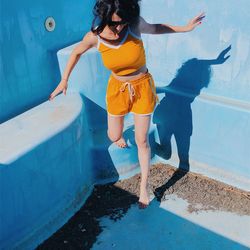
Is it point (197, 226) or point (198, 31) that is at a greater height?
point (198, 31)

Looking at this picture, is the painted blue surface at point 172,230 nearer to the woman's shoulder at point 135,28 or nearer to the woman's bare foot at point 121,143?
the woman's bare foot at point 121,143

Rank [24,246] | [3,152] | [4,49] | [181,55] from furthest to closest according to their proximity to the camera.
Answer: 1. [181,55]
2. [4,49]
3. [24,246]
4. [3,152]

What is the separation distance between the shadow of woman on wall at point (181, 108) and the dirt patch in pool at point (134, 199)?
0.06m

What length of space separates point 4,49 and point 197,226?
1.93m

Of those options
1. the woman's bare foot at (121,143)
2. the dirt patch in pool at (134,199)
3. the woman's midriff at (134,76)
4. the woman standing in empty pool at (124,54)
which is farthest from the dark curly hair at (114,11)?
the dirt patch in pool at (134,199)

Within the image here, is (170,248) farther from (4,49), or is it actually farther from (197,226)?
(4,49)

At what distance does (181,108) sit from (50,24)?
1.30 meters

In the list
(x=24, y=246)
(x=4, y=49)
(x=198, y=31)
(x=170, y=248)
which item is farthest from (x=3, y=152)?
(x=198, y=31)

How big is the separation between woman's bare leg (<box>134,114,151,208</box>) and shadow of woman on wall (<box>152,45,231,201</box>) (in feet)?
0.71

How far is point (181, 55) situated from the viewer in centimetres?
311

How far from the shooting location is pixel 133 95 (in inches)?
100

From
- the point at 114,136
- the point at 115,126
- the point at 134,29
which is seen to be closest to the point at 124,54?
the point at 134,29

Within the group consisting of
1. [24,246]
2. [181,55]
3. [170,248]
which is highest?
[181,55]

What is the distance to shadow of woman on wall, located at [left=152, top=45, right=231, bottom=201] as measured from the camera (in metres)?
3.06
